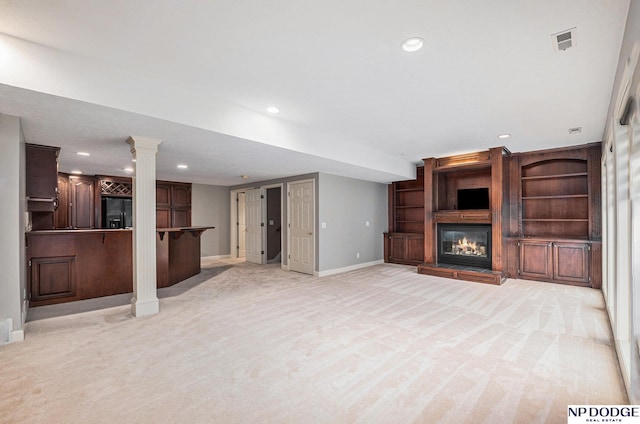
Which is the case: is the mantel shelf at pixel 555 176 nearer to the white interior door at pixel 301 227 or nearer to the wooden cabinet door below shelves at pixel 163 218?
the white interior door at pixel 301 227

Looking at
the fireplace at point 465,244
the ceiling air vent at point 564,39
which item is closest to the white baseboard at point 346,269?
the fireplace at point 465,244

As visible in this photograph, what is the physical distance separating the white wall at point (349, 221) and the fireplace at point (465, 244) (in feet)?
5.62

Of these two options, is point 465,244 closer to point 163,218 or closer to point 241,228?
→ point 241,228

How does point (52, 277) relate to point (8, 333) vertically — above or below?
above

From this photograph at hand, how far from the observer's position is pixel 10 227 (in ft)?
9.55

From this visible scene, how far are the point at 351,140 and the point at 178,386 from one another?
427 cm

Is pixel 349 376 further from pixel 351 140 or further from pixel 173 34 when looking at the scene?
pixel 351 140

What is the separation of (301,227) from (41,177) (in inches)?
174

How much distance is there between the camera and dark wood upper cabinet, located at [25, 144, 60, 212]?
390cm

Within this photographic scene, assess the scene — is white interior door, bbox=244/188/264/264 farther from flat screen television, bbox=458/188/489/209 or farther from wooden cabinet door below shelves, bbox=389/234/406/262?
flat screen television, bbox=458/188/489/209

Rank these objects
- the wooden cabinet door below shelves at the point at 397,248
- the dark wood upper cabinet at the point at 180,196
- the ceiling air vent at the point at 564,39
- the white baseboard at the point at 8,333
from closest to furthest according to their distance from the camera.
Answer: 1. the ceiling air vent at the point at 564,39
2. the white baseboard at the point at 8,333
3. the wooden cabinet door below shelves at the point at 397,248
4. the dark wood upper cabinet at the point at 180,196

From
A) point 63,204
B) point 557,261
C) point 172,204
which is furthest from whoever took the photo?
point 172,204

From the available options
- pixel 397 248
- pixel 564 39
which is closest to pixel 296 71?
pixel 564 39

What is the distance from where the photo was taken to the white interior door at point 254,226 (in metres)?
7.99
